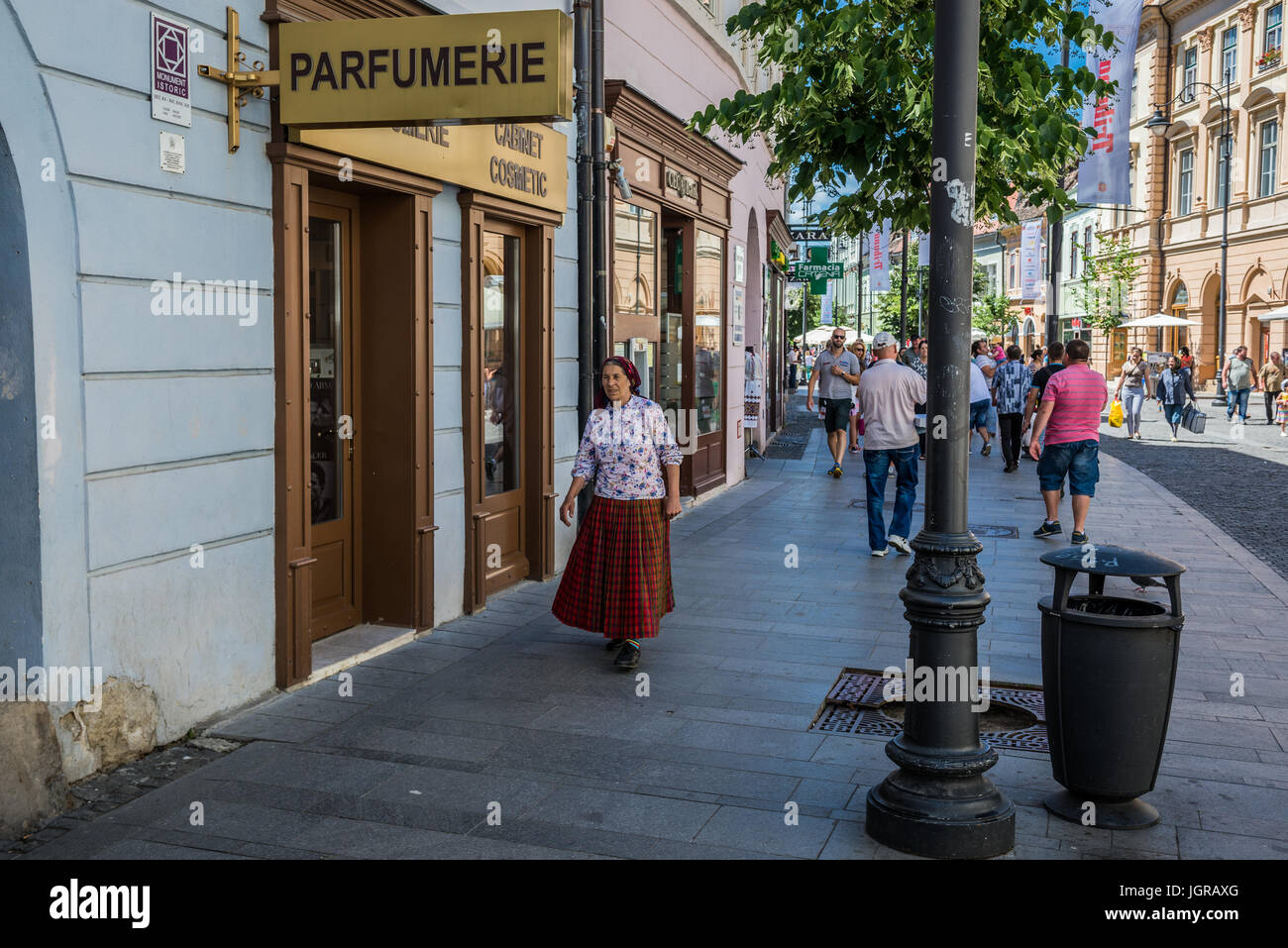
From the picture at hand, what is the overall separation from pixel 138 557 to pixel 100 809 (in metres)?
1.09

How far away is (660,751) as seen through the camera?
562cm

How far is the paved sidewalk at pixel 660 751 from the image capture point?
15.1 feet

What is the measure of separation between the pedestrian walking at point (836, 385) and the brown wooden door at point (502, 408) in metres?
8.43

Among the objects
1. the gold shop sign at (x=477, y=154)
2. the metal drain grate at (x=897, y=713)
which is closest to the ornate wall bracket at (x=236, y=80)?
the gold shop sign at (x=477, y=154)

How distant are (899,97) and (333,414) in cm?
401

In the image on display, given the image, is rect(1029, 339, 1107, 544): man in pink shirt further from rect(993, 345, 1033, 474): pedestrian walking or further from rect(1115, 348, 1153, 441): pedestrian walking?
rect(1115, 348, 1153, 441): pedestrian walking

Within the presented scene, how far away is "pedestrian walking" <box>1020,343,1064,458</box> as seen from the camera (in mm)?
14102

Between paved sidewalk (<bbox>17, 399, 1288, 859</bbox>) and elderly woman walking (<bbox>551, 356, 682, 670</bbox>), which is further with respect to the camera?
elderly woman walking (<bbox>551, 356, 682, 670</bbox>)

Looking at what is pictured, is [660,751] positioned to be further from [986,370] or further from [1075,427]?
[986,370]

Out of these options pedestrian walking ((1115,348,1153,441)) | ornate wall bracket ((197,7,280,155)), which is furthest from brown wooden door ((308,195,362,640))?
pedestrian walking ((1115,348,1153,441))

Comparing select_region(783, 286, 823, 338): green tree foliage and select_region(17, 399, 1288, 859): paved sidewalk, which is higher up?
select_region(783, 286, 823, 338): green tree foliage

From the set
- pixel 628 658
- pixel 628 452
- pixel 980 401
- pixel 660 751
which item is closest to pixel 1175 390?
pixel 980 401

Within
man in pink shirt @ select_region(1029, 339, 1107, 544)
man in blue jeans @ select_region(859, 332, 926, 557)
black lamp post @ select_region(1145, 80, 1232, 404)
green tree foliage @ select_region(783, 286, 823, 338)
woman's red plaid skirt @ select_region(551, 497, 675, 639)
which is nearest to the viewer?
woman's red plaid skirt @ select_region(551, 497, 675, 639)

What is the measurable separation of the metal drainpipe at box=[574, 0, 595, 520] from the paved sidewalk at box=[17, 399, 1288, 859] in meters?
1.76
